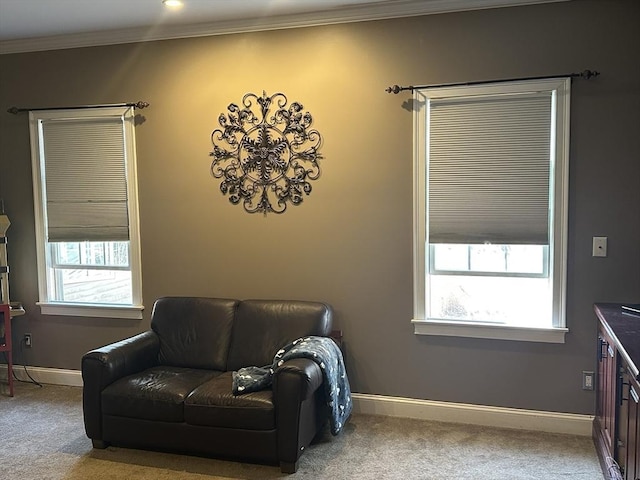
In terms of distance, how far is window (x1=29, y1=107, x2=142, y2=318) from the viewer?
4.39 meters

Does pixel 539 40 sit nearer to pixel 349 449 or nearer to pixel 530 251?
pixel 530 251

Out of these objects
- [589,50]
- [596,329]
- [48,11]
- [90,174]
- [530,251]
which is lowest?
[596,329]

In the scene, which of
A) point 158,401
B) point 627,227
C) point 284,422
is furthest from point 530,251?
point 158,401

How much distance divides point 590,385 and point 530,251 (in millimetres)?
889

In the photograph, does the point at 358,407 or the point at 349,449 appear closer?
the point at 349,449

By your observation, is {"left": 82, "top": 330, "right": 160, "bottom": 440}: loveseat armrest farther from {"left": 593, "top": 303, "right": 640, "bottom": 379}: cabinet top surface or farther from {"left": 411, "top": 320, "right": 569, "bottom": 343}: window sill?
{"left": 593, "top": 303, "right": 640, "bottom": 379}: cabinet top surface

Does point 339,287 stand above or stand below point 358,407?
above

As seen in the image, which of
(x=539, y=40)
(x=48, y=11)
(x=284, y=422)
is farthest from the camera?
(x=48, y=11)

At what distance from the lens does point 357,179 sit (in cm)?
388

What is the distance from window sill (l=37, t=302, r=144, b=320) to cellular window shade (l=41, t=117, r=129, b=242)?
53cm

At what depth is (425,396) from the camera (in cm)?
386

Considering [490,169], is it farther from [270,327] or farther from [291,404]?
[291,404]

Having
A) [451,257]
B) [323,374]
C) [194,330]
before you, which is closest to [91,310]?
[194,330]

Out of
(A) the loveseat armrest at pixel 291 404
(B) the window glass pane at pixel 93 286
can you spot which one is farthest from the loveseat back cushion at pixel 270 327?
(B) the window glass pane at pixel 93 286
